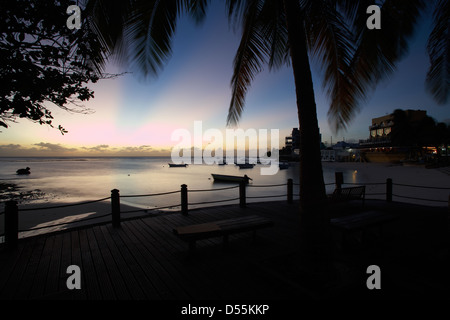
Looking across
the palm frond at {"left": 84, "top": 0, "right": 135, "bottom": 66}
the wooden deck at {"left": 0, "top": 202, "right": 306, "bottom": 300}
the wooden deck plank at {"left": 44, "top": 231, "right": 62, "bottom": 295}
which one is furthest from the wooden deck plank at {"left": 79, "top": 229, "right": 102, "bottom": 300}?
the palm frond at {"left": 84, "top": 0, "right": 135, "bottom": 66}

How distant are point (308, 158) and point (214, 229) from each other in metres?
2.35

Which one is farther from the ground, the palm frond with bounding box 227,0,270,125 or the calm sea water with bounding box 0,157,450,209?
the palm frond with bounding box 227,0,270,125

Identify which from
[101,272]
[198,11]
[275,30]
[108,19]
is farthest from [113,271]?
[275,30]

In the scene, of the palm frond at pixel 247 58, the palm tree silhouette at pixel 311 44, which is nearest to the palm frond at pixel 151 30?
the palm tree silhouette at pixel 311 44

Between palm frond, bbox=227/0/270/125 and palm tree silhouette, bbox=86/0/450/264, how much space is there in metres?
0.02

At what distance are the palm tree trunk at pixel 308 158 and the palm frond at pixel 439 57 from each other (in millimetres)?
2097

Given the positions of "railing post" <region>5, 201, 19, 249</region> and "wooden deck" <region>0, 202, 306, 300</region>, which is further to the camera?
"railing post" <region>5, 201, 19, 249</region>

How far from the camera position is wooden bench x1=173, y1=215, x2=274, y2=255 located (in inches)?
160

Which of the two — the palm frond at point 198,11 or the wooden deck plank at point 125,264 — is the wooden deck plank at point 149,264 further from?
the palm frond at point 198,11

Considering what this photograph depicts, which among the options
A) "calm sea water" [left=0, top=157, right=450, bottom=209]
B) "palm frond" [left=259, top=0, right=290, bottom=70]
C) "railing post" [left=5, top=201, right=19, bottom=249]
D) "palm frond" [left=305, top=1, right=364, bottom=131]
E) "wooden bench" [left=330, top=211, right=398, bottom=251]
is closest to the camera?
"palm frond" [left=305, top=1, right=364, bottom=131]

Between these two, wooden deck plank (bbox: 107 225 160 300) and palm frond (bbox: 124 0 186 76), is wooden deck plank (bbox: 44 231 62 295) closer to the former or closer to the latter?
wooden deck plank (bbox: 107 225 160 300)

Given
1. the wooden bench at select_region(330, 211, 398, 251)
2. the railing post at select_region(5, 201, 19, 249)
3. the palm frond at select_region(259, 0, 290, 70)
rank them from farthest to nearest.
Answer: the railing post at select_region(5, 201, 19, 249), the palm frond at select_region(259, 0, 290, 70), the wooden bench at select_region(330, 211, 398, 251)

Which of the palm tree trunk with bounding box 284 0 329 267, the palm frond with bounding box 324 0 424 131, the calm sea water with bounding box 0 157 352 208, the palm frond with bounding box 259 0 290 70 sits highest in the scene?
the palm frond with bounding box 259 0 290 70

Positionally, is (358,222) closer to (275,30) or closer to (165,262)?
(165,262)
